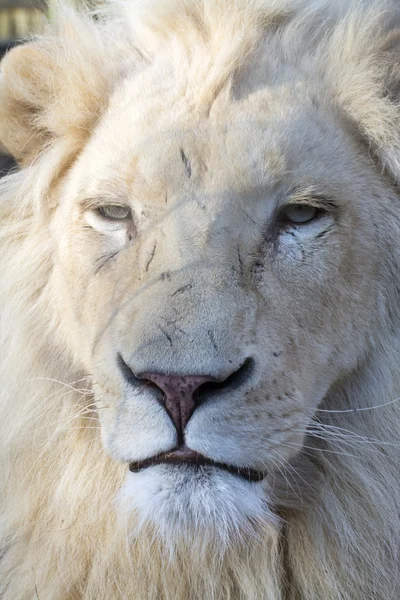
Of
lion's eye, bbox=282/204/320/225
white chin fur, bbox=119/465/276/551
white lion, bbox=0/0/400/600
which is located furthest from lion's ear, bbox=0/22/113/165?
white chin fur, bbox=119/465/276/551

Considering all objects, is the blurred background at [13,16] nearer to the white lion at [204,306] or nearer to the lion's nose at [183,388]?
the white lion at [204,306]

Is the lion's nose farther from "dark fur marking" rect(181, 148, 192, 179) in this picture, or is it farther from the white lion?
"dark fur marking" rect(181, 148, 192, 179)

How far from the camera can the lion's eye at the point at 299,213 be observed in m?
2.22

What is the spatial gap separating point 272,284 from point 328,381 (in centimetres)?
29

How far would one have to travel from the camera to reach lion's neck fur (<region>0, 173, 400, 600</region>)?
225 centimetres

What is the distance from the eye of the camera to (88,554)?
7.76ft

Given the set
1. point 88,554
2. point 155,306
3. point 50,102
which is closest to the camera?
point 155,306

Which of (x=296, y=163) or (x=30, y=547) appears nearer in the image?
(x=296, y=163)

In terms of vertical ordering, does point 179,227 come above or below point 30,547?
above

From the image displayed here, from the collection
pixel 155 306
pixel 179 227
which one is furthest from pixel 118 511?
pixel 179 227

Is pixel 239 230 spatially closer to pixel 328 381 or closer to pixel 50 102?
pixel 328 381

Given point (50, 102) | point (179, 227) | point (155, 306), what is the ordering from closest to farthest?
point (155, 306) < point (179, 227) < point (50, 102)

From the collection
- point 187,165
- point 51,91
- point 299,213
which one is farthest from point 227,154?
point 51,91

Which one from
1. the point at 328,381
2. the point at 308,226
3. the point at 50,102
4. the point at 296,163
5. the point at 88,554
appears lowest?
the point at 88,554
